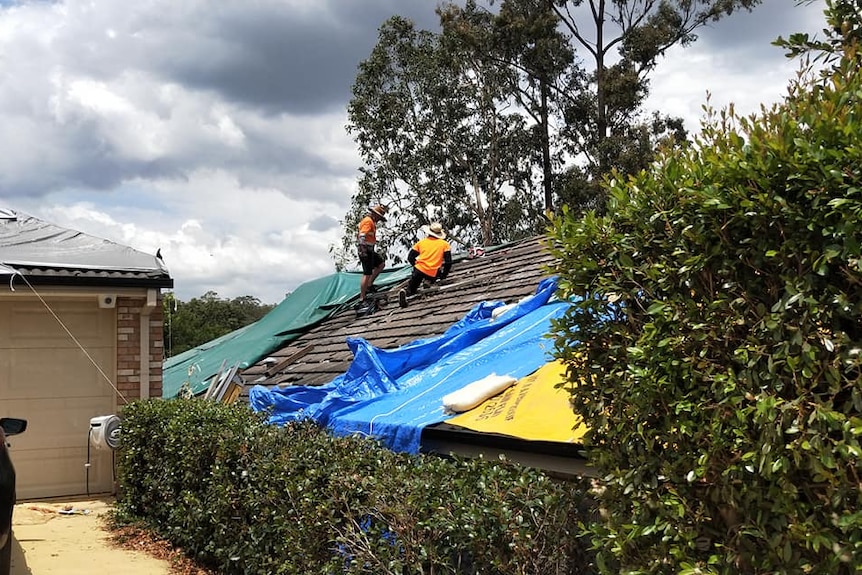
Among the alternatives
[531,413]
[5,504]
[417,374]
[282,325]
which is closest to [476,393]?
[531,413]

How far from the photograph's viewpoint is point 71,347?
1148 cm

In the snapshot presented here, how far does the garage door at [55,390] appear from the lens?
11008mm

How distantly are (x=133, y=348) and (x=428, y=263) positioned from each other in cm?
463

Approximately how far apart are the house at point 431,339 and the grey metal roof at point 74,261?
7.52 ft

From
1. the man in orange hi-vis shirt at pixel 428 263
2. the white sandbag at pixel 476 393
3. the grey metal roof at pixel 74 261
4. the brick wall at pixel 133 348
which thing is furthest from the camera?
the man in orange hi-vis shirt at pixel 428 263

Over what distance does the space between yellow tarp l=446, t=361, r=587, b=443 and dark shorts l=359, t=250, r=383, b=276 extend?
26.3ft

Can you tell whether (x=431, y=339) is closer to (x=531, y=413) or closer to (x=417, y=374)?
(x=417, y=374)

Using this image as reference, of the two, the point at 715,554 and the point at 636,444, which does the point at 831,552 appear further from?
the point at 636,444

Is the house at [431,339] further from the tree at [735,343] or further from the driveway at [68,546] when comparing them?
the driveway at [68,546]

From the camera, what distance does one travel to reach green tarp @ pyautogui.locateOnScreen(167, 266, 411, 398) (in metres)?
13.7

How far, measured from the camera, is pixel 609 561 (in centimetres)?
294

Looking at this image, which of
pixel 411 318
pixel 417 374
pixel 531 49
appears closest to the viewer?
pixel 417 374

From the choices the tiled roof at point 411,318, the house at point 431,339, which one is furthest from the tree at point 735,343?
the tiled roof at point 411,318

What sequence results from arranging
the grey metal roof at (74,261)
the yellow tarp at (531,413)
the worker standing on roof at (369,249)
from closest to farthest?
1. the yellow tarp at (531,413)
2. the grey metal roof at (74,261)
3. the worker standing on roof at (369,249)
